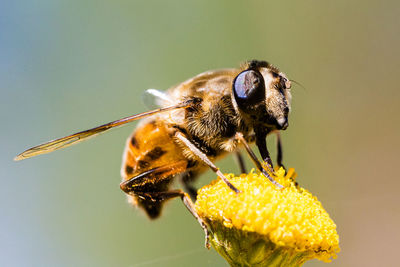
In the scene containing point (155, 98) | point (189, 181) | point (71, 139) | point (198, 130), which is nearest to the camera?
point (71, 139)

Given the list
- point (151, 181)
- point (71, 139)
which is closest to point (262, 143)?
point (151, 181)

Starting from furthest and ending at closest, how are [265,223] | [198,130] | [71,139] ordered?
[198,130] < [71,139] < [265,223]

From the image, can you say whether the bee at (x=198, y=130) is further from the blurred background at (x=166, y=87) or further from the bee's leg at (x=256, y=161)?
the blurred background at (x=166, y=87)

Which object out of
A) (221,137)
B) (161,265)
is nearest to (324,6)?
(161,265)

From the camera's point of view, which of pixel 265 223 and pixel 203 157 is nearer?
pixel 265 223

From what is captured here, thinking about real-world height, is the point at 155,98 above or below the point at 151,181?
above

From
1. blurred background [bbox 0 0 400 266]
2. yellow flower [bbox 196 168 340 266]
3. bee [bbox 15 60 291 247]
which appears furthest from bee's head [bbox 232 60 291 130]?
blurred background [bbox 0 0 400 266]

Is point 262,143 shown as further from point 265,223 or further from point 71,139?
point 71,139
